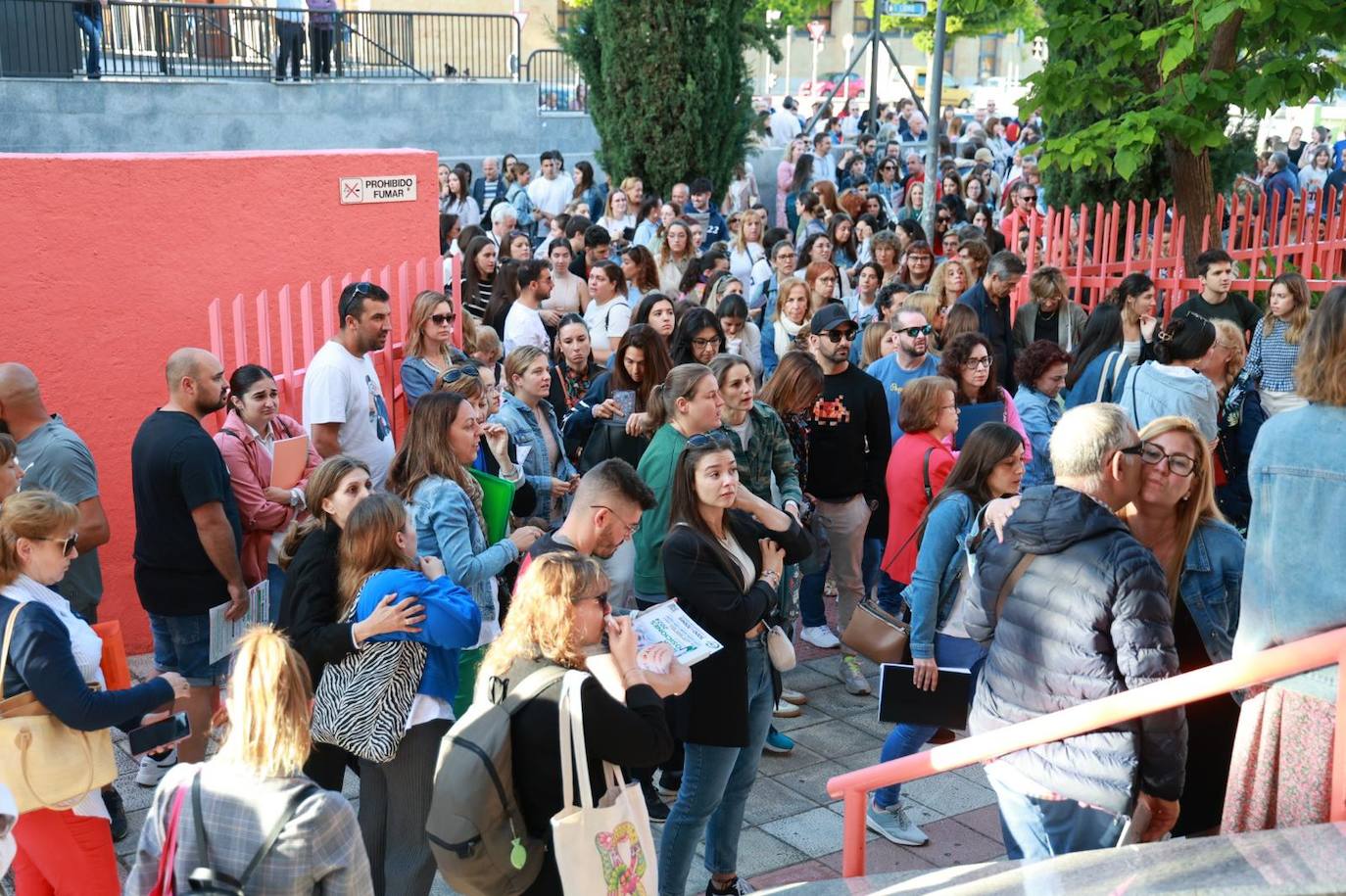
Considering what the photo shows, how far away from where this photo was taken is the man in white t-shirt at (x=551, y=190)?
17500 millimetres

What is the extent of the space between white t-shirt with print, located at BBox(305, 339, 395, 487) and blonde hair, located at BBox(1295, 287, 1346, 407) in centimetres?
435

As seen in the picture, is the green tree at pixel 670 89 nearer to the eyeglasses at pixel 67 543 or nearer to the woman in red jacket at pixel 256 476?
the woman in red jacket at pixel 256 476

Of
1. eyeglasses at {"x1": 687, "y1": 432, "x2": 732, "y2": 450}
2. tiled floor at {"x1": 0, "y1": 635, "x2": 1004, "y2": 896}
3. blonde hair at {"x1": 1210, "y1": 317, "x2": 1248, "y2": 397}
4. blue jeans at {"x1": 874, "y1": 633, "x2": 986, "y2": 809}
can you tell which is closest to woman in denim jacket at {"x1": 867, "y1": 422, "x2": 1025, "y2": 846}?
blue jeans at {"x1": 874, "y1": 633, "x2": 986, "y2": 809}

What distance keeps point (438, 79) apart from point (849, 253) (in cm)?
916

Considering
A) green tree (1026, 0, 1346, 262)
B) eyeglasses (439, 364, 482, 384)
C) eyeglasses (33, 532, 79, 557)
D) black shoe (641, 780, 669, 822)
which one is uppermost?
green tree (1026, 0, 1346, 262)

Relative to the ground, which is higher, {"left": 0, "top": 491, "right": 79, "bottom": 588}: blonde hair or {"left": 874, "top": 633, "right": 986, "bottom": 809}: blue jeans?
{"left": 0, "top": 491, "right": 79, "bottom": 588}: blonde hair

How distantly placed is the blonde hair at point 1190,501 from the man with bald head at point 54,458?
13.6 feet

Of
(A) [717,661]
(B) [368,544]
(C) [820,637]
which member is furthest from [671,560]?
(C) [820,637]

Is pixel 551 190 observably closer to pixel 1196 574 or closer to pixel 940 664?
pixel 940 664

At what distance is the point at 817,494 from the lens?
7758 millimetres

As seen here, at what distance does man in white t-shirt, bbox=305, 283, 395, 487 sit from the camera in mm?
6785

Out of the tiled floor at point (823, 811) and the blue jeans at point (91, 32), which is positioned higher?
the blue jeans at point (91, 32)

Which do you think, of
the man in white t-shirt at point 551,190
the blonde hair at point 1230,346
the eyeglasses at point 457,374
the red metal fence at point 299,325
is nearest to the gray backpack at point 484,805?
the eyeglasses at point 457,374

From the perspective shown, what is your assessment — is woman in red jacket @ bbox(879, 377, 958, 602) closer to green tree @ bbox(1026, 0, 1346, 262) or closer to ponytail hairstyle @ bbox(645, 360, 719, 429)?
ponytail hairstyle @ bbox(645, 360, 719, 429)
